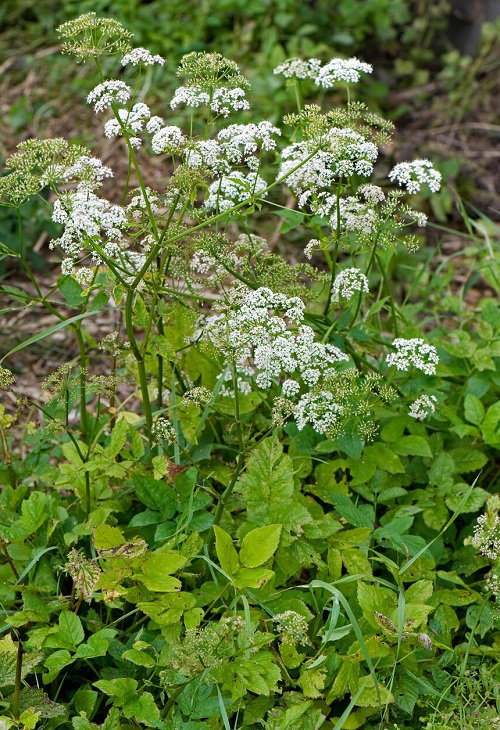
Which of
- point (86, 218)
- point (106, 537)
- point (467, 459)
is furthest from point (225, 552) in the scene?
point (467, 459)

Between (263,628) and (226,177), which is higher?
(226,177)

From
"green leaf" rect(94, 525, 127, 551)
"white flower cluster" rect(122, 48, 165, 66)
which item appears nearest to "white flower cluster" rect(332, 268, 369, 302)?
"white flower cluster" rect(122, 48, 165, 66)

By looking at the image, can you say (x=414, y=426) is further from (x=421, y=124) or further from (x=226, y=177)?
(x=421, y=124)

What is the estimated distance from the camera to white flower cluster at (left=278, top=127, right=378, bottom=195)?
1799mm

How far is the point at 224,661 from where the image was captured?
64.2 inches

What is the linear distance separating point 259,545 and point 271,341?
46 centimetres

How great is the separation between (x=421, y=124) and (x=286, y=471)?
11.1 feet

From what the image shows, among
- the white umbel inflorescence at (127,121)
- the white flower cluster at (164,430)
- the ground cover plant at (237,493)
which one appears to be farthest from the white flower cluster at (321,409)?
the white umbel inflorescence at (127,121)

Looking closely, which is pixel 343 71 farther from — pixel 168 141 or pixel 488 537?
pixel 488 537

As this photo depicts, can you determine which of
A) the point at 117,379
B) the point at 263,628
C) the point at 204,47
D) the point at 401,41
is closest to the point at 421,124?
the point at 401,41

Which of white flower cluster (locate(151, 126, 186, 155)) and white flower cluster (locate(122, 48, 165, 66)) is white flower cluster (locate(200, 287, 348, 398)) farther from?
white flower cluster (locate(122, 48, 165, 66))

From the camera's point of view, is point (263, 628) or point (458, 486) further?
point (458, 486)

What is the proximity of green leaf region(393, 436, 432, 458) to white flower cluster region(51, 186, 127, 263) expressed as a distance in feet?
3.04

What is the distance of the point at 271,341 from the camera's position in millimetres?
1833
